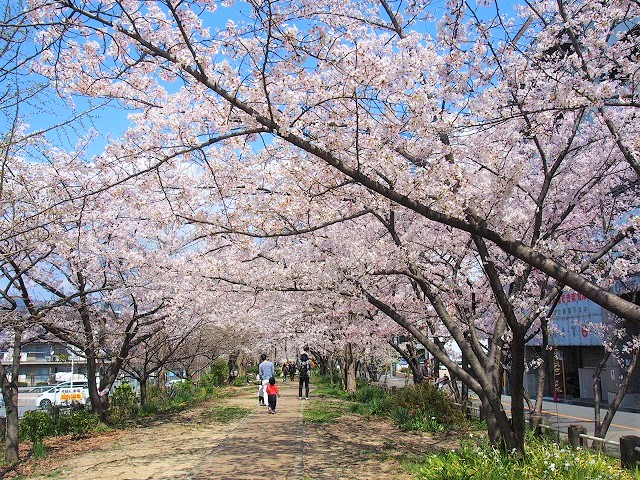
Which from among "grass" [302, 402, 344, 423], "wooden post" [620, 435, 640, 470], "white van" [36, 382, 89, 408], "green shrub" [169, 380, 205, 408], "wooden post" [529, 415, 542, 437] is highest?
"wooden post" [620, 435, 640, 470]

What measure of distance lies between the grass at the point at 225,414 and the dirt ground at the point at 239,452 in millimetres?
834

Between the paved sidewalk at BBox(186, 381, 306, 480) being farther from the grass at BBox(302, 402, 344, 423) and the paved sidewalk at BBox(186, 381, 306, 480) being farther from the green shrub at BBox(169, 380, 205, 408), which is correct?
the green shrub at BBox(169, 380, 205, 408)

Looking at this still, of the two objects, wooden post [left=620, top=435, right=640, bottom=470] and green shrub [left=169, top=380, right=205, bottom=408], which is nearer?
wooden post [left=620, top=435, right=640, bottom=470]

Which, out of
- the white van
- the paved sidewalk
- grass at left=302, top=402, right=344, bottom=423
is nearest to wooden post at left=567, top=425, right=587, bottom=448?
the paved sidewalk

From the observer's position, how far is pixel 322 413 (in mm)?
15273

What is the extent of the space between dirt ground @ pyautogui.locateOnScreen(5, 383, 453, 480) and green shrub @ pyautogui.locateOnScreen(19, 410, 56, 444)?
0.48 meters

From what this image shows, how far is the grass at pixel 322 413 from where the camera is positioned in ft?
45.5

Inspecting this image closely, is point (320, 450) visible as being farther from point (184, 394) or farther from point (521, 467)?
point (184, 394)

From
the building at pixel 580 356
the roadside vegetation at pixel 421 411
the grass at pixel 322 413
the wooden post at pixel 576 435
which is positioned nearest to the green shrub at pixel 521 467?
the wooden post at pixel 576 435

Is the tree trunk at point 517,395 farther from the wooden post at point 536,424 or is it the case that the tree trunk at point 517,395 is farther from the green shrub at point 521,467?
the wooden post at point 536,424

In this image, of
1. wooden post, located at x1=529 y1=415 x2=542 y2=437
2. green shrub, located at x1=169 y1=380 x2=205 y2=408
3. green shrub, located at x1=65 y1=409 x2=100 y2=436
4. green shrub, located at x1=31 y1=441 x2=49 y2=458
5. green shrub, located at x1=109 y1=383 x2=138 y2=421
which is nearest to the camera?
wooden post, located at x1=529 y1=415 x2=542 y2=437

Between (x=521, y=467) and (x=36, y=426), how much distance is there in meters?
10.6

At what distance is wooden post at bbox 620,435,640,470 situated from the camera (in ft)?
20.9

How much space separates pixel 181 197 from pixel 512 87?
14.0ft
